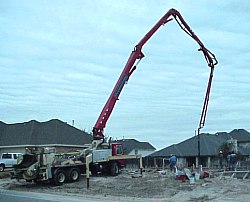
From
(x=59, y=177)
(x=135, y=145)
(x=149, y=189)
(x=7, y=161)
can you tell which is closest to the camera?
(x=149, y=189)

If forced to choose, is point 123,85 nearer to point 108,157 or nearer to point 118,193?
point 108,157

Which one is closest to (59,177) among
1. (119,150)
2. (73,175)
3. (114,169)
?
(73,175)

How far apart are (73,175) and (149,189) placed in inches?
293

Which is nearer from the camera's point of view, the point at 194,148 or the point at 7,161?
the point at 7,161

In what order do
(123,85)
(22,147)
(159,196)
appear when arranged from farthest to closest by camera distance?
(22,147) < (123,85) < (159,196)

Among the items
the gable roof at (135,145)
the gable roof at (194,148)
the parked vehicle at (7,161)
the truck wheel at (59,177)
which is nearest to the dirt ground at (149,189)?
the truck wheel at (59,177)

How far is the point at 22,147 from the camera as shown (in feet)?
176

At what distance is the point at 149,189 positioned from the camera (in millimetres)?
25938

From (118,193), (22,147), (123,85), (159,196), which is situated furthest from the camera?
(22,147)

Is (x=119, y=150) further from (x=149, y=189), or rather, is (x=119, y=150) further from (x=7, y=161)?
(x=7, y=161)

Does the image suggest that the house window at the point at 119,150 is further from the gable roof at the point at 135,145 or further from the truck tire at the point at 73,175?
the gable roof at the point at 135,145

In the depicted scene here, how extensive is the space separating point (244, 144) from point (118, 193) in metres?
52.1

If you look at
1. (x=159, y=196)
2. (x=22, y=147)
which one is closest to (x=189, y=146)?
(x=22, y=147)

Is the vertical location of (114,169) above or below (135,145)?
below
